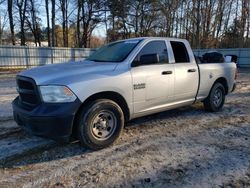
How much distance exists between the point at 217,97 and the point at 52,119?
15.2 ft

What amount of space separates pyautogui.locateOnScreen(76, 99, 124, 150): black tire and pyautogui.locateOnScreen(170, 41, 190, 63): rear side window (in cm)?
199

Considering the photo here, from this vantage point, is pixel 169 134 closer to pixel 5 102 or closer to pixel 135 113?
pixel 135 113

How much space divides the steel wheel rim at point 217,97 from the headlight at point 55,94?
166 inches

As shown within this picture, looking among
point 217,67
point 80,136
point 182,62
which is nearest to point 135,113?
point 80,136

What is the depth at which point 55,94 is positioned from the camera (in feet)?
12.4

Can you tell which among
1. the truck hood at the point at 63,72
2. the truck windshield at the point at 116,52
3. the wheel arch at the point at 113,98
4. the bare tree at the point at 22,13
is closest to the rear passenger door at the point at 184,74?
the truck windshield at the point at 116,52

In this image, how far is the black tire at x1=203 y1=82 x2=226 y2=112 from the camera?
6448mm

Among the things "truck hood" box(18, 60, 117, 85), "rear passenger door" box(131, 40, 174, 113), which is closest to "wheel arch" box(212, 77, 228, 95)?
"rear passenger door" box(131, 40, 174, 113)

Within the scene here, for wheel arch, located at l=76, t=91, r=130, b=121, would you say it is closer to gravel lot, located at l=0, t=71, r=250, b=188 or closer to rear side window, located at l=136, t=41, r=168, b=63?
gravel lot, located at l=0, t=71, r=250, b=188

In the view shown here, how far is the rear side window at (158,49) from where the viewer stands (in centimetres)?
493

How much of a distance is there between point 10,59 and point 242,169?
21507 mm

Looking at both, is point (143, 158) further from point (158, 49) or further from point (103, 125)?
point (158, 49)

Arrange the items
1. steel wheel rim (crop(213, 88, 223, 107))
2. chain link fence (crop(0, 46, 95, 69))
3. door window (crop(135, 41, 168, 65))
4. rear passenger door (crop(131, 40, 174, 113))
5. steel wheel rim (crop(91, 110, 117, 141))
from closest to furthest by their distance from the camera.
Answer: steel wheel rim (crop(91, 110, 117, 141)) < rear passenger door (crop(131, 40, 174, 113)) < door window (crop(135, 41, 168, 65)) < steel wheel rim (crop(213, 88, 223, 107)) < chain link fence (crop(0, 46, 95, 69))

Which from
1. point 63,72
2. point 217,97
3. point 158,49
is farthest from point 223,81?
point 63,72
